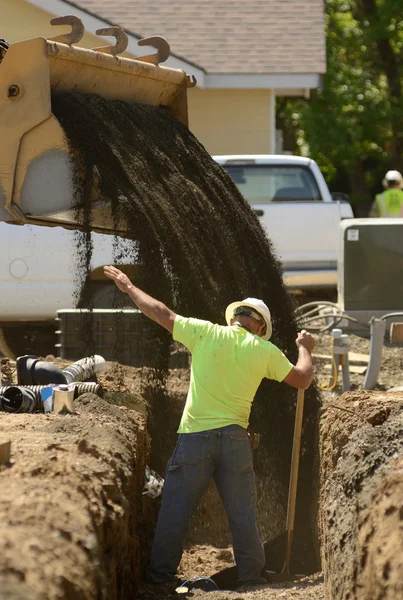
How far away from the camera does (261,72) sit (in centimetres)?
1836

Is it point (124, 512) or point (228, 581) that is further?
point (228, 581)

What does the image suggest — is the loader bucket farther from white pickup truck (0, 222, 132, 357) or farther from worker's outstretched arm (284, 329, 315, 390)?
white pickup truck (0, 222, 132, 357)

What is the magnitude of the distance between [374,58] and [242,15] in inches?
349

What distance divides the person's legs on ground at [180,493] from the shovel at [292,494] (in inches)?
36.4

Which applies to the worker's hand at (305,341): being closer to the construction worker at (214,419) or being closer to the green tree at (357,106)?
the construction worker at (214,419)

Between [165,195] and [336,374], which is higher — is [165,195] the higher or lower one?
the higher one

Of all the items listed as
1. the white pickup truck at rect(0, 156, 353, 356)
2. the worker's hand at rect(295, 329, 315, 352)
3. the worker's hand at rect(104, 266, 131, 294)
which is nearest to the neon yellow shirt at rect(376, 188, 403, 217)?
the white pickup truck at rect(0, 156, 353, 356)

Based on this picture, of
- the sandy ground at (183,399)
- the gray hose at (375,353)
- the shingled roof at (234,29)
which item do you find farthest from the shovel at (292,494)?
the shingled roof at (234,29)

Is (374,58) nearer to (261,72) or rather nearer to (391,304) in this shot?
(261,72)

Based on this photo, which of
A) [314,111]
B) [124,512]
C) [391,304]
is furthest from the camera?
[314,111]

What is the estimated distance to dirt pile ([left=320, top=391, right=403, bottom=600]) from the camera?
178 inches

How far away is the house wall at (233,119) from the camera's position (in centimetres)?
1867

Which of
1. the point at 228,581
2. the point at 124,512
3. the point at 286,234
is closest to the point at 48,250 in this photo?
the point at 286,234

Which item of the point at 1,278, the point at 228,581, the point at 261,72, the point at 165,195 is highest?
the point at 261,72
